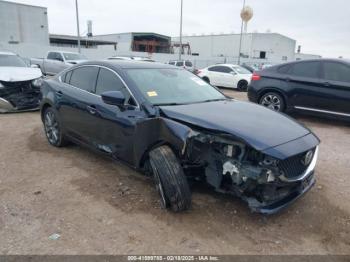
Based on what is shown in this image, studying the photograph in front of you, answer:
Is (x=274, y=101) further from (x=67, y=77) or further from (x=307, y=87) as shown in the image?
(x=67, y=77)

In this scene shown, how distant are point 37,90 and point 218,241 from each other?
7502mm

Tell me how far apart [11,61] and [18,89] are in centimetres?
179

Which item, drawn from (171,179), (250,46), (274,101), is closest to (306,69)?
(274,101)

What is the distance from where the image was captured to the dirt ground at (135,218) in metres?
2.97

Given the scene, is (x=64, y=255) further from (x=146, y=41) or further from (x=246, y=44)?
(x=246, y=44)

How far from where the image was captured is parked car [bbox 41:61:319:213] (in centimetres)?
313

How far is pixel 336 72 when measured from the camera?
785cm

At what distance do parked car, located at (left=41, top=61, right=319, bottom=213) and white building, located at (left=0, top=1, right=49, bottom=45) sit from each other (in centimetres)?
3894

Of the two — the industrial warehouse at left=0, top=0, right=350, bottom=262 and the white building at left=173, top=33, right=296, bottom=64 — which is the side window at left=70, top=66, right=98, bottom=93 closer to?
the industrial warehouse at left=0, top=0, right=350, bottom=262

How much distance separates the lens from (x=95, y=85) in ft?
15.3

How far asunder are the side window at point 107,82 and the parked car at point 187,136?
15mm

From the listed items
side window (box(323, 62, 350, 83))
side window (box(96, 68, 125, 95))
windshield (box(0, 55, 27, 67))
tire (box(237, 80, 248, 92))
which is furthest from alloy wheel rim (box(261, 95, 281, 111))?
tire (box(237, 80, 248, 92))

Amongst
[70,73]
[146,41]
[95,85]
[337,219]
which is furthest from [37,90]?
[146,41]

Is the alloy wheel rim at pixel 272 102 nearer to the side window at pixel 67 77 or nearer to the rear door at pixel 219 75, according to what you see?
the side window at pixel 67 77
